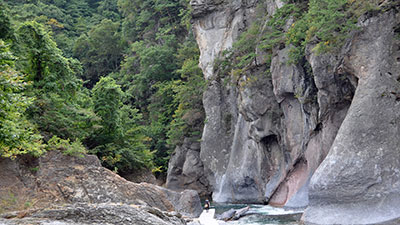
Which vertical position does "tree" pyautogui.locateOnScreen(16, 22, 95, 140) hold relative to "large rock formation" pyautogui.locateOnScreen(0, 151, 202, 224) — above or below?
above

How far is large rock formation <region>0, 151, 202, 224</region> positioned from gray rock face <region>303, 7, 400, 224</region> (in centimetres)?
835

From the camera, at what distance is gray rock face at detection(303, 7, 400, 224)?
16.2 metres

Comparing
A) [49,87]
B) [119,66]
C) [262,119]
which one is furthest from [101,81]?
[119,66]

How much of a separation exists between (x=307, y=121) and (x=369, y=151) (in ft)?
24.8

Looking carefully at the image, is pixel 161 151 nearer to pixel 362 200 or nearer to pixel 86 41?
pixel 86 41

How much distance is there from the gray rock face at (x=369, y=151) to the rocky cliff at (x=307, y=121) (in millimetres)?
40

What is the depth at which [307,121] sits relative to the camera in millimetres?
24516

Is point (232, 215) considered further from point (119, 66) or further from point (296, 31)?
point (119, 66)

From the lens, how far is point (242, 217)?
67.6ft

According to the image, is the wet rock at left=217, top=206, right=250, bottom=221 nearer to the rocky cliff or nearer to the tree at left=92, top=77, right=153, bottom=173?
the rocky cliff

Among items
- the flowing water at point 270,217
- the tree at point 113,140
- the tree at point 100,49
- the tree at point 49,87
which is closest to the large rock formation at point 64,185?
the tree at point 49,87

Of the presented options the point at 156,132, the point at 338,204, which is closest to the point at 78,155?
the point at 338,204

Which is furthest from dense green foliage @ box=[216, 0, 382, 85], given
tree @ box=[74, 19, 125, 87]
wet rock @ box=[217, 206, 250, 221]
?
tree @ box=[74, 19, 125, 87]

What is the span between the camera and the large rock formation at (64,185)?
1021cm
